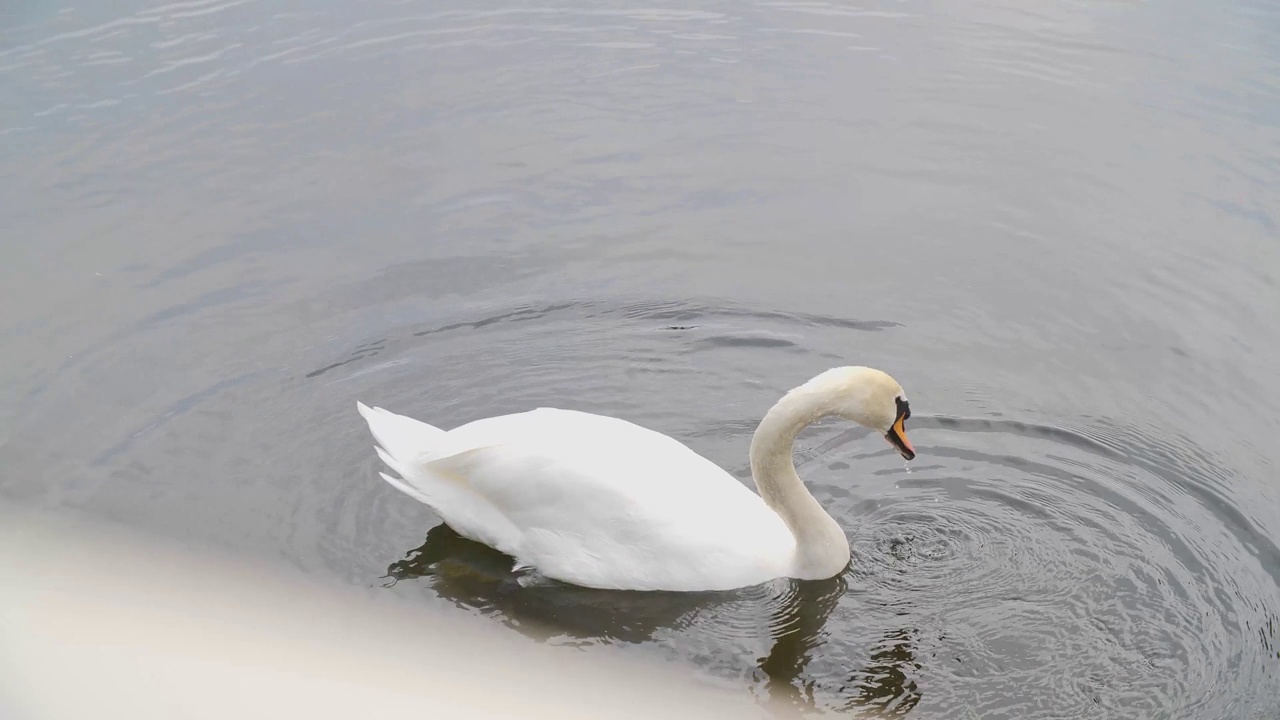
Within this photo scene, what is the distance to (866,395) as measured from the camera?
578cm

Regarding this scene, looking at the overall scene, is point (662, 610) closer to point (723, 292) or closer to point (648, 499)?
point (648, 499)

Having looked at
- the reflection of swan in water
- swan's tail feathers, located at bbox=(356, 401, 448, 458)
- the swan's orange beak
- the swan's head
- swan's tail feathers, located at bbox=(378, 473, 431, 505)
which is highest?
the swan's head

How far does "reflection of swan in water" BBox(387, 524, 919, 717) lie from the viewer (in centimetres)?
534

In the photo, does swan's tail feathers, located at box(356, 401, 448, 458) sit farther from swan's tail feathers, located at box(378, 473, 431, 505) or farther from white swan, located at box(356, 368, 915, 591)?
white swan, located at box(356, 368, 915, 591)

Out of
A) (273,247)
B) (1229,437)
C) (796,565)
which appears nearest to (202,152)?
(273,247)

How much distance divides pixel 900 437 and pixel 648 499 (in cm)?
128

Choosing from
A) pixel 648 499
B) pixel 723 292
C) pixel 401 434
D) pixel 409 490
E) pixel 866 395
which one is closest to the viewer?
pixel 648 499

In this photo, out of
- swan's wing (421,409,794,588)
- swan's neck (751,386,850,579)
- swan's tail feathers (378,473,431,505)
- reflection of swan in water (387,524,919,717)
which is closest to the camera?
reflection of swan in water (387,524,919,717)

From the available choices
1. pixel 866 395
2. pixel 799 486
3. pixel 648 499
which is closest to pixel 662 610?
pixel 648 499

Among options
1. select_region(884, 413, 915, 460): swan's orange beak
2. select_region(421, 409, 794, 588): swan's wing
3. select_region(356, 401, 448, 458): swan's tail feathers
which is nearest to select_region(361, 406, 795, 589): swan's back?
select_region(421, 409, 794, 588): swan's wing

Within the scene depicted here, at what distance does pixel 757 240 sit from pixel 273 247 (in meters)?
3.70

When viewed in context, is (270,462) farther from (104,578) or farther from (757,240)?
(104,578)

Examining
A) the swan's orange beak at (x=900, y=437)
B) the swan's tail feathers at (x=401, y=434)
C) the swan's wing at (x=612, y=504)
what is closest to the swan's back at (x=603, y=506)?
the swan's wing at (x=612, y=504)

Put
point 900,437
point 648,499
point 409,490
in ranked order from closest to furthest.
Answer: point 648,499 < point 900,437 < point 409,490
